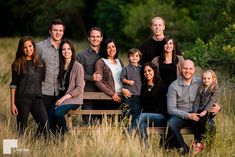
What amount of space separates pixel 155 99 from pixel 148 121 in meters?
0.41

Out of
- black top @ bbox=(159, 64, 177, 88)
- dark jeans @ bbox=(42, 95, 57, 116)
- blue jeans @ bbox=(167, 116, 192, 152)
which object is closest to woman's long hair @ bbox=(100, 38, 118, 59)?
black top @ bbox=(159, 64, 177, 88)

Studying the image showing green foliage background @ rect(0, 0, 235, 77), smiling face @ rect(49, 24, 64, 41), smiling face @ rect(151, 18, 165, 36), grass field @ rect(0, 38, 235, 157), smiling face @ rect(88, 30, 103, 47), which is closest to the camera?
grass field @ rect(0, 38, 235, 157)

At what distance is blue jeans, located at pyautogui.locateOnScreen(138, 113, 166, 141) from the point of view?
27.6 ft

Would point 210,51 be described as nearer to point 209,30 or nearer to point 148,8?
point 209,30

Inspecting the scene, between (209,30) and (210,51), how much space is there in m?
3.78

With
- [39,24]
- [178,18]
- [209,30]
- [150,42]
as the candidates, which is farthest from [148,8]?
[150,42]

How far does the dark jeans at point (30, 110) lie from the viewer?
846 cm

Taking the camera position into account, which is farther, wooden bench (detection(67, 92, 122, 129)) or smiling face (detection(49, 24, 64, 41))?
smiling face (detection(49, 24, 64, 41))

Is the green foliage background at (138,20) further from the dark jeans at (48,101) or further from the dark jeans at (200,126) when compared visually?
the dark jeans at (48,101)

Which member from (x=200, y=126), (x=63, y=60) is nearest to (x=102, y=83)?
(x=63, y=60)

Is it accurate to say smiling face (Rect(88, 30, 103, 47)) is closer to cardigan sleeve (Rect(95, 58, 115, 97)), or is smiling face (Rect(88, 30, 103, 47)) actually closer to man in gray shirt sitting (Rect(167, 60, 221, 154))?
cardigan sleeve (Rect(95, 58, 115, 97))

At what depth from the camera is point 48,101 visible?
881 centimetres

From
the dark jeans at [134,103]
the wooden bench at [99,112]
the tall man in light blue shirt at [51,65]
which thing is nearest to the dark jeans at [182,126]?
the wooden bench at [99,112]

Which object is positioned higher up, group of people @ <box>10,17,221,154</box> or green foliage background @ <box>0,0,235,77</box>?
green foliage background @ <box>0,0,235,77</box>
